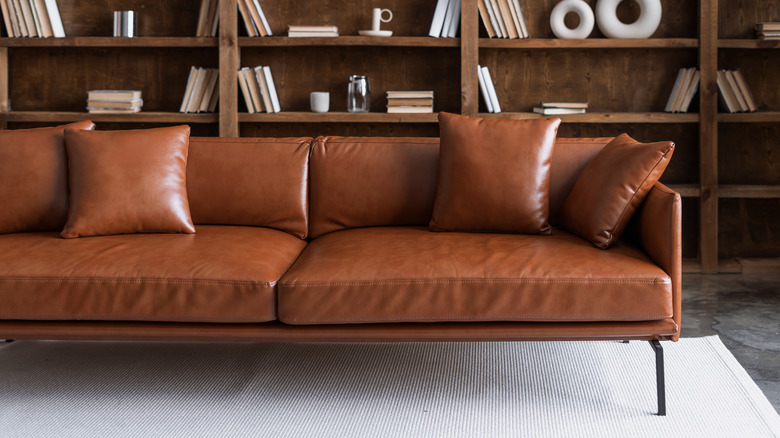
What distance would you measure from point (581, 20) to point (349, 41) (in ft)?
4.00

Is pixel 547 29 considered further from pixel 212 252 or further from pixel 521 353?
pixel 212 252

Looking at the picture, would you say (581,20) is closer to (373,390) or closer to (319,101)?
(319,101)

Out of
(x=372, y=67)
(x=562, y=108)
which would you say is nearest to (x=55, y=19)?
(x=372, y=67)

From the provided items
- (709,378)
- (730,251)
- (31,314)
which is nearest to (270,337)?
(31,314)

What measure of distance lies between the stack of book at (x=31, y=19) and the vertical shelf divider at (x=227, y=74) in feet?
2.95

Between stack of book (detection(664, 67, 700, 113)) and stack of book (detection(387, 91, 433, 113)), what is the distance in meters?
1.27

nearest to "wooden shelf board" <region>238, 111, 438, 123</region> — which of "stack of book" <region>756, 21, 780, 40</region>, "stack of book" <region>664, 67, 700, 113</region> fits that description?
"stack of book" <region>664, 67, 700, 113</region>

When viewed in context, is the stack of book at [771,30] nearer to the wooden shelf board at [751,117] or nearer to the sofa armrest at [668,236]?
the wooden shelf board at [751,117]

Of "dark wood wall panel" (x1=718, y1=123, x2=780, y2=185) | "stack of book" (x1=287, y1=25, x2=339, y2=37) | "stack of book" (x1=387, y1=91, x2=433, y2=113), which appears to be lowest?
"dark wood wall panel" (x1=718, y1=123, x2=780, y2=185)

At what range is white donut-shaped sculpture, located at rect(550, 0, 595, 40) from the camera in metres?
4.18

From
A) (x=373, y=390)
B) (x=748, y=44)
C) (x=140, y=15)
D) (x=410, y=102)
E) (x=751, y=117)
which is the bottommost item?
(x=373, y=390)

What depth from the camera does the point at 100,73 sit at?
14.9 feet

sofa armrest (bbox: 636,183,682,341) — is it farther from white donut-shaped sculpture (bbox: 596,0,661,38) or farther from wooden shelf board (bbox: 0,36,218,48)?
wooden shelf board (bbox: 0,36,218,48)

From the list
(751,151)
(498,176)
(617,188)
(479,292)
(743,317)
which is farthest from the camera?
(751,151)
